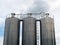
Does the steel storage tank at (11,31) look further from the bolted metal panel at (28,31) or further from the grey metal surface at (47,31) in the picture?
the grey metal surface at (47,31)

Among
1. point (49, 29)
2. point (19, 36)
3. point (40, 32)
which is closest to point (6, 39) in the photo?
point (19, 36)

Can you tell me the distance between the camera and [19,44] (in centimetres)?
1980

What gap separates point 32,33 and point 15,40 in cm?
253

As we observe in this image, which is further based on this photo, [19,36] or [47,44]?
[19,36]

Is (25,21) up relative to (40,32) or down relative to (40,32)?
up

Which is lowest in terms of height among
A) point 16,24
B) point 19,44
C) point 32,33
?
point 19,44

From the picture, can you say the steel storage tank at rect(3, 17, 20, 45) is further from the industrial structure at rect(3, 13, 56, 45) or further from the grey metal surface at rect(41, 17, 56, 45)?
the grey metal surface at rect(41, 17, 56, 45)

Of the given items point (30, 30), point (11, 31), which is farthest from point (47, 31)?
point (11, 31)

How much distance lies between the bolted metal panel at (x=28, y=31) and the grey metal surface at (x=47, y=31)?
49.9 inches

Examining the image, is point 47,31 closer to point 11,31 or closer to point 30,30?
point 30,30

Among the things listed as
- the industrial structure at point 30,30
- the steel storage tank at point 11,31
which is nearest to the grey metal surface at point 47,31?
the industrial structure at point 30,30

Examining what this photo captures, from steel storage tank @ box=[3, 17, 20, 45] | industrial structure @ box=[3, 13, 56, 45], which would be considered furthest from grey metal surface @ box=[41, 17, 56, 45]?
steel storage tank @ box=[3, 17, 20, 45]

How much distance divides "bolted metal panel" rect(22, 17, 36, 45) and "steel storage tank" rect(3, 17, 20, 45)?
1053 mm

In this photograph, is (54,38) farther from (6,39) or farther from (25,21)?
(6,39)
